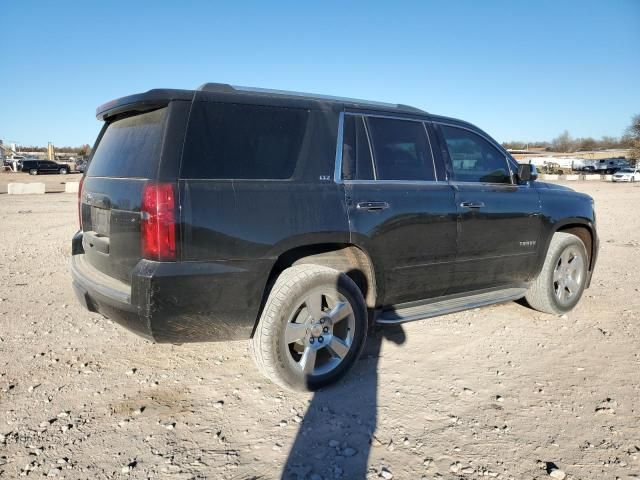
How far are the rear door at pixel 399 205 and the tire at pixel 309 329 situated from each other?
1.11ft

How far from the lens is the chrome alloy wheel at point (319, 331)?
3084mm

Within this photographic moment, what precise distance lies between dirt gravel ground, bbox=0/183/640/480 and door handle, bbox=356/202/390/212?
1.20 metres

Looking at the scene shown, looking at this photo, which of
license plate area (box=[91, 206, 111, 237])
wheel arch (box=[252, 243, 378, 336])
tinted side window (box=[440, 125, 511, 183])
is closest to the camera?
license plate area (box=[91, 206, 111, 237])

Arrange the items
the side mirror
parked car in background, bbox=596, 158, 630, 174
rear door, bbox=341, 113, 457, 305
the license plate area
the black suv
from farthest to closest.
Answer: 1. parked car in background, bbox=596, 158, 630, 174
2. the side mirror
3. rear door, bbox=341, 113, 457, 305
4. the license plate area
5. the black suv

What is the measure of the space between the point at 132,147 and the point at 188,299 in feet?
3.58

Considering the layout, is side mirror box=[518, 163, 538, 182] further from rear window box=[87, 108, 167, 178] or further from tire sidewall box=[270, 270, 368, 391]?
rear window box=[87, 108, 167, 178]

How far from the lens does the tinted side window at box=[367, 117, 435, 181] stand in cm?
353

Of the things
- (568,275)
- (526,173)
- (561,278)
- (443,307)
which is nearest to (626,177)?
(568,275)

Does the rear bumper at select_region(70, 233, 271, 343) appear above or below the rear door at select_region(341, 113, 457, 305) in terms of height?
below

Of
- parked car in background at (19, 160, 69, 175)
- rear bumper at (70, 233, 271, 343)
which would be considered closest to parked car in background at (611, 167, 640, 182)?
rear bumper at (70, 233, 271, 343)

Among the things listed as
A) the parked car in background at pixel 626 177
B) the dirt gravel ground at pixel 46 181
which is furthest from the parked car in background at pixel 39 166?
the parked car in background at pixel 626 177

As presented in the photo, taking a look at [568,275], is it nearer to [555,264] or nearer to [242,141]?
[555,264]

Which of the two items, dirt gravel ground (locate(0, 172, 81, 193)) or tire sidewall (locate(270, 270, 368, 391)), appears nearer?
tire sidewall (locate(270, 270, 368, 391))

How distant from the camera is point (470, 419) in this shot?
2.84m
